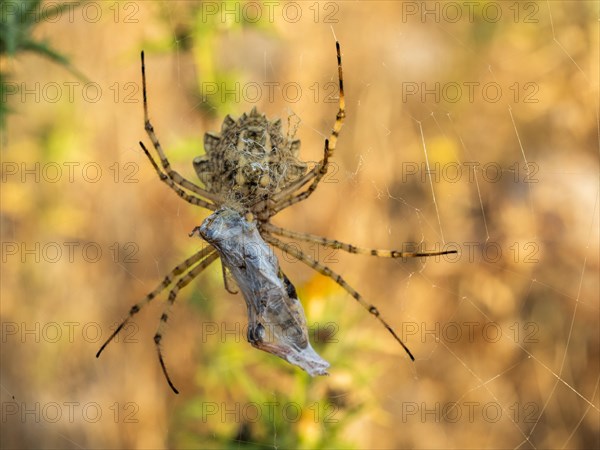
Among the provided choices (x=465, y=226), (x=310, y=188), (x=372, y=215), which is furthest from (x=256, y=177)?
(x=465, y=226)

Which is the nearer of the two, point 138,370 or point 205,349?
point 205,349

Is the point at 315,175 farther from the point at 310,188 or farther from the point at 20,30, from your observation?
the point at 20,30

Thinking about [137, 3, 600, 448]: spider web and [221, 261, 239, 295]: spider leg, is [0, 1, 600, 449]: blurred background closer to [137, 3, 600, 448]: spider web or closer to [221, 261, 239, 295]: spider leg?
[137, 3, 600, 448]: spider web

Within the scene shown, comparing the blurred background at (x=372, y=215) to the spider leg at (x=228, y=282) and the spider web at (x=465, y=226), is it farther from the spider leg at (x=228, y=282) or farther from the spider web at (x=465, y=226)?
the spider leg at (x=228, y=282)

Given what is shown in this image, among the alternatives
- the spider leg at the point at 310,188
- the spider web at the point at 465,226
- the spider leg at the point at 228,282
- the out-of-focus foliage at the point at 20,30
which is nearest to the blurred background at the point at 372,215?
the spider web at the point at 465,226

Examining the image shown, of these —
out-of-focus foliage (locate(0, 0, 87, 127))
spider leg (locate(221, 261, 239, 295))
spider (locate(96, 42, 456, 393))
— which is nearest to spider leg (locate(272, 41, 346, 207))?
spider (locate(96, 42, 456, 393))

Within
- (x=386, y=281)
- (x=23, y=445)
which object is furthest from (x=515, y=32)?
(x=23, y=445)

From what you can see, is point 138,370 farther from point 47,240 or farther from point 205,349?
point 47,240
